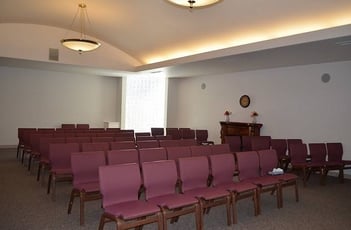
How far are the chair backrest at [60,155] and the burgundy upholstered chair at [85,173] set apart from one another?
1033 millimetres

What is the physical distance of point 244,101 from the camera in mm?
10328

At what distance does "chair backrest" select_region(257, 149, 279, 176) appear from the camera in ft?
17.2

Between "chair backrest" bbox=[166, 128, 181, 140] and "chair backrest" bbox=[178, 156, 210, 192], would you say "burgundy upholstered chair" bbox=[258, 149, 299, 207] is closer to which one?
"chair backrest" bbox=[178, 156, 210, 192]

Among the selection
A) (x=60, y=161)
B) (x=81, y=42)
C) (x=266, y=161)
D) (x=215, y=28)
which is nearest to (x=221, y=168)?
(x=266, y=161)

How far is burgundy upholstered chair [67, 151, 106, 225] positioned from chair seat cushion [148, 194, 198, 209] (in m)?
0.89

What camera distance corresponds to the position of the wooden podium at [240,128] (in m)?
9.66

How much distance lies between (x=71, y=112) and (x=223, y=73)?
20.7 ft

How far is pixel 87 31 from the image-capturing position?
33.9ft

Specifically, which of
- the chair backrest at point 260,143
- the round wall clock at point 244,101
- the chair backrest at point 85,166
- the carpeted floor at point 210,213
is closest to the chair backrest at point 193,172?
the carpeted floor at point 210,213

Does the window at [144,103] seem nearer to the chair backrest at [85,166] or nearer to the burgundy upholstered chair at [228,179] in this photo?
the burgundy upholstered chair at [228,179]

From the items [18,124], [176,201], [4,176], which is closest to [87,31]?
[18,124]

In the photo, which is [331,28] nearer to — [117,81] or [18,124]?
[117,81]

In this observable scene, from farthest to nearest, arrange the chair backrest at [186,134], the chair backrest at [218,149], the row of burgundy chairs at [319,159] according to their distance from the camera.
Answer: the chair backrest at [186,134] < the row of burgundy chairs at [319,159] < the chair backrest at [218,149]

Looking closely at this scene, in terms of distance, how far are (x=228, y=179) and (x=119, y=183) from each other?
189 centimetres
